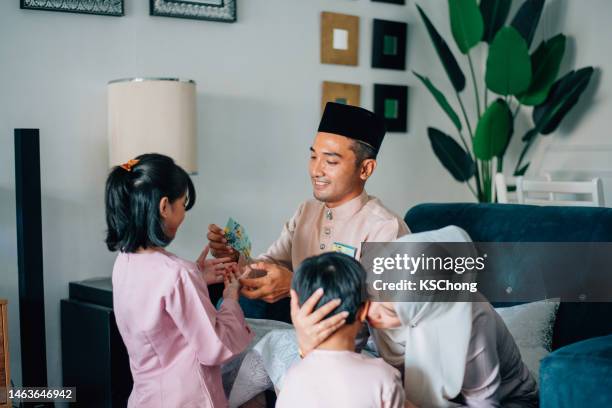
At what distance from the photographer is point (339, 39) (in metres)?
3.79

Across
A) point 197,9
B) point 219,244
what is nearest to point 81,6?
point 197,9

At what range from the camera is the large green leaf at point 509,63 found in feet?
12.0

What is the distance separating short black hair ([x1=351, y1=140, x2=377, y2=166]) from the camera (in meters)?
2.30

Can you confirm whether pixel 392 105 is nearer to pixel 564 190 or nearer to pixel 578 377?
pixel 564 190

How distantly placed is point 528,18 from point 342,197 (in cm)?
210

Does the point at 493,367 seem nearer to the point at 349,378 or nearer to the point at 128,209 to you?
the point at 349,378

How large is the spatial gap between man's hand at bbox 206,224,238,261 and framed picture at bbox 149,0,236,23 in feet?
4.16

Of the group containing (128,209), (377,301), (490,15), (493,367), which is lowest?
(493,367)

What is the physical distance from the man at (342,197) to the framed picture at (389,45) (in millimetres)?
1667

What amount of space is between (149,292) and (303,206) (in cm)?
76

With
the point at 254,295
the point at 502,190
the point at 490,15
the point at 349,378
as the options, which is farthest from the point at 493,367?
the point at 490,15

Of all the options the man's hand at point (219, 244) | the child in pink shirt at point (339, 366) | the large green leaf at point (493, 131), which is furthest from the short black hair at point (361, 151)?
the large green leaf at point (493, 131)

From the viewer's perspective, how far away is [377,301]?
1758mm

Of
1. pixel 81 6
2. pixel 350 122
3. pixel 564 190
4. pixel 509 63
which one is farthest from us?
pixel 509 63
